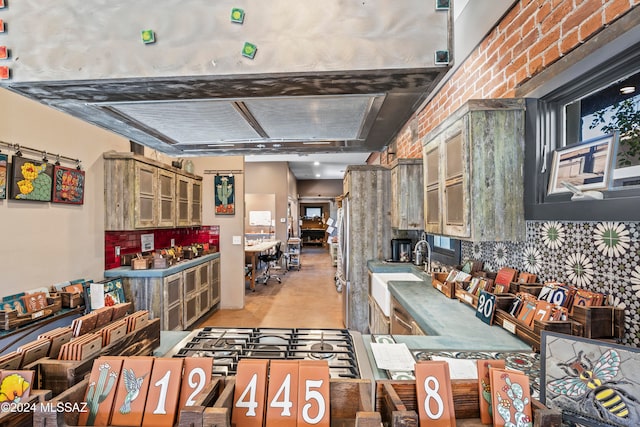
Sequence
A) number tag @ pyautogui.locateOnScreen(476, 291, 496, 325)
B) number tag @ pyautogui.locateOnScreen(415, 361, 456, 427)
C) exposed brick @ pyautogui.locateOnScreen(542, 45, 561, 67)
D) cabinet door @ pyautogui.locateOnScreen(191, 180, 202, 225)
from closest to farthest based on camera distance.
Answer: number tag @ pyautogui.locateOnScreen(415, 361, 456, 427), exposed brick @ pyautogui.locateOnScreen(542, 45, 561, 67), number tag @ pyautogui.locateOnScreen(476, 291, 496, 325), cabinet door @ pyautogui.locateOnScreen(191, 180, 202, 225)

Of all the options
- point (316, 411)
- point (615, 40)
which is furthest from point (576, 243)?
point (316, 411)

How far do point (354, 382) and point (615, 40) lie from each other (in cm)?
157

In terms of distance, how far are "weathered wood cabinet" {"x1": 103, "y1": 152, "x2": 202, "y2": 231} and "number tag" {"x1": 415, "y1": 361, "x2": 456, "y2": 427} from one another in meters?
3.55

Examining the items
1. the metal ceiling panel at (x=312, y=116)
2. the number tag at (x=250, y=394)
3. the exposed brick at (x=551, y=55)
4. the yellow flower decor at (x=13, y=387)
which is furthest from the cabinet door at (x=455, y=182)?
the yellow flower decor at (x=13, y=387)

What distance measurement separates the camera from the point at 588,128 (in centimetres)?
→ 149

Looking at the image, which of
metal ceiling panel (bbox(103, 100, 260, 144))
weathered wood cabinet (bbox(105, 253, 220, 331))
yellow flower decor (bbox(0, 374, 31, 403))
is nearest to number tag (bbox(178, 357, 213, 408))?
yellow flower decor (bbox(0, 374, 31, 403))

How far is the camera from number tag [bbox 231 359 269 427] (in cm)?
77

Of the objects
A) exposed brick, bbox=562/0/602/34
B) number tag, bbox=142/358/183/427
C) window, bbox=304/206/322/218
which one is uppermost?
exposed brick, bbox=562/0/602/34

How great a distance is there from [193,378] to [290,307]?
4.53m

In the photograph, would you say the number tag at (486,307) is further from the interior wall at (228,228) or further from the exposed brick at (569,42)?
the interior wall at (228,228)

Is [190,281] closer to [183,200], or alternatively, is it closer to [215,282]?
[215,282]

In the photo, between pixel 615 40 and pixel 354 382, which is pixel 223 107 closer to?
pixel 354 382

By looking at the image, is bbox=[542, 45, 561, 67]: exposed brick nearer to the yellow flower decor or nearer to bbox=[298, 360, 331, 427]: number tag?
bbox=[298, 360, 331, 427]: number tag

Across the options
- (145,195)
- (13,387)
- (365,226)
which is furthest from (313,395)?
(145,195)
